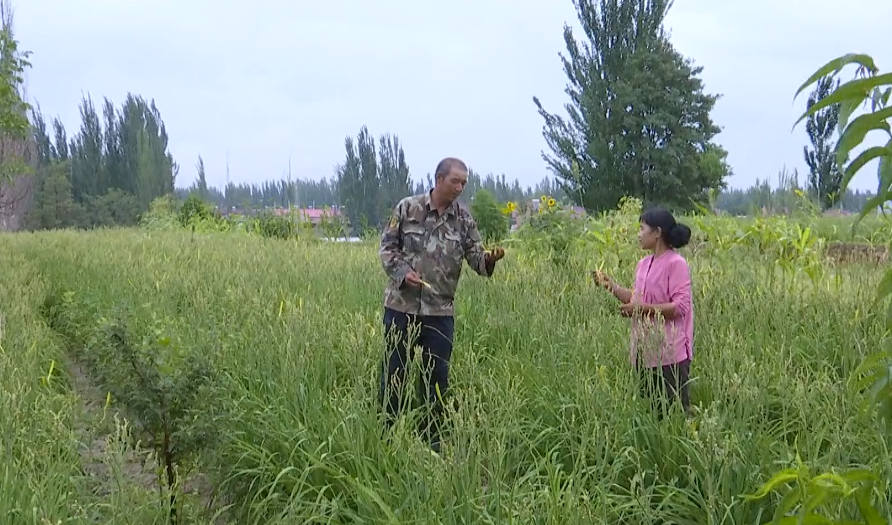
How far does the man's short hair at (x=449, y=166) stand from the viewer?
385cm

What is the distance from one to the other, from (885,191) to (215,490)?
3.01 meters

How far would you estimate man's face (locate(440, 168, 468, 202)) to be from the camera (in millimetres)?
3840

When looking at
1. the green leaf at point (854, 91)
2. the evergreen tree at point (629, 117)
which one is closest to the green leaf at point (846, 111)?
the green leaf at point (854, 91)

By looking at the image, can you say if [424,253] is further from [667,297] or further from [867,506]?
[867,506]

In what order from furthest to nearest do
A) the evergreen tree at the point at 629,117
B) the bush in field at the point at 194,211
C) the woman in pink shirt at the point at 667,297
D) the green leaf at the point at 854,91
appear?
1. the evergreen tree at the point at 629,117
2. the bush in field at the point at 194,211
3. the woman in pink shirt at the point at 667,297
4. the green leaf at the point at 854,91

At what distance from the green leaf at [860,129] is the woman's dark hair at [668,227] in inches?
108

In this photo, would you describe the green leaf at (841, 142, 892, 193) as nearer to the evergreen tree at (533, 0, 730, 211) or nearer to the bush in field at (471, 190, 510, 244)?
the bush in field at (471, 190, 510, 244)

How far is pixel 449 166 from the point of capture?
3.86 meters

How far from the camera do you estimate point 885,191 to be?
3.39 feet

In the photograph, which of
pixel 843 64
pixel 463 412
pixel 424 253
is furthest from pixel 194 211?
pixel 843 64

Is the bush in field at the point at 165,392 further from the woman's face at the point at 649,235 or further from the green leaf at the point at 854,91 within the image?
the green leaf at the point at 854,91

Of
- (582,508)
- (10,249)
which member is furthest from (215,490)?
(10,249)

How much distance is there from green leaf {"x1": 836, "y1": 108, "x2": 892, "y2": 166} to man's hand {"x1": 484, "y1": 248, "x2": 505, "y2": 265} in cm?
292

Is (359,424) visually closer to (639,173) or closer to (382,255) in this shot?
(382,255)
